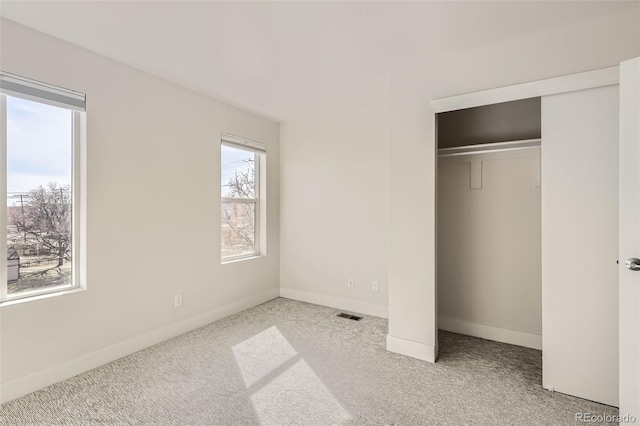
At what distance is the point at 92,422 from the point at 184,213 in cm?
184

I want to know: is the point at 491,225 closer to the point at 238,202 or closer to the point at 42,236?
the point at 238,202

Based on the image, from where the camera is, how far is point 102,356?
99.4 inches

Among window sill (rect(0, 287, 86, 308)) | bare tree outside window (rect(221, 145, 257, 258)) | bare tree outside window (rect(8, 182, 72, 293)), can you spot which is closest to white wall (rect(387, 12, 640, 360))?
bare tree outside window (rect(221, 145, 257, 258))

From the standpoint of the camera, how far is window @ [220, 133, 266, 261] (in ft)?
12.5

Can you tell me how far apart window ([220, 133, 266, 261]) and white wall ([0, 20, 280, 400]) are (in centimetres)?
22

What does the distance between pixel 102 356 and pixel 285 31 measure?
2882 mm

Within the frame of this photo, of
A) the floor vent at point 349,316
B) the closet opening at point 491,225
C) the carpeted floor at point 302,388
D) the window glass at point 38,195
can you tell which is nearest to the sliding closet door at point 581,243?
the carpeted floor at point 302,388

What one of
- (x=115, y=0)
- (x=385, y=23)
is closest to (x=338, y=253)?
(x=385, y=23)

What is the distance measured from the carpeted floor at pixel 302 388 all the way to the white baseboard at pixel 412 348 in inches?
2.9

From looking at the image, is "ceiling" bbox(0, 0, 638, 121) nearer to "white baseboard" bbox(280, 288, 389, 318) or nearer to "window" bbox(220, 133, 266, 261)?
"window" bbox(220, 133, 266, 261)

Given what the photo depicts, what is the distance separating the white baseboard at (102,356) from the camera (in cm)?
209

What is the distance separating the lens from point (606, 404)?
2000mm

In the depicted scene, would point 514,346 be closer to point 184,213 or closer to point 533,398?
point 533,398

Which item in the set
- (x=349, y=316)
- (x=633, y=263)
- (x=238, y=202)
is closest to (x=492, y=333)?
(x=349, y=316)
